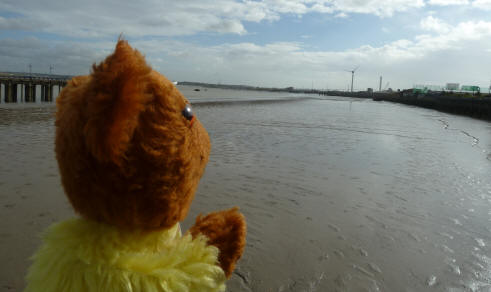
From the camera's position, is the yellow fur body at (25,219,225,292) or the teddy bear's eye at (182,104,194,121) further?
the teddy bear's eye at (182,104,194,121)

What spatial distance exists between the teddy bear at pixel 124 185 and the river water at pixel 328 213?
1.95m

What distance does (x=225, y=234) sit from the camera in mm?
1683

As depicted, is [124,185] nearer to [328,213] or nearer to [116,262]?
[116,262]

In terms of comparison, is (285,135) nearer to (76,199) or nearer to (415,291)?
(415,291)

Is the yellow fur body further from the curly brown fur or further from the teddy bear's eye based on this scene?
the teddy bear's eye

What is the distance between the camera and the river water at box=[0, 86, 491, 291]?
3.46 meters

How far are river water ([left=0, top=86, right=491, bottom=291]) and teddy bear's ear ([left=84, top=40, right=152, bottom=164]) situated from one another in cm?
217

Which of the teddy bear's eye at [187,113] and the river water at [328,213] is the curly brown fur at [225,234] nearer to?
the teddy bear's eye at [187,113]

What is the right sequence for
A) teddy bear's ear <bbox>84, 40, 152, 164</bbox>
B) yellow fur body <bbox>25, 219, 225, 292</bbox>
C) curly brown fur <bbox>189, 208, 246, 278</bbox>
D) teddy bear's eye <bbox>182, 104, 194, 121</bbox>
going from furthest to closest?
curly brown fur <bbox>189, 208, 246, 278</bbox> < teddy bear's eye <bbox>182, 104, 194, 121</bbox> < yellow fur body <bbox>25, 219, 225, 292</bbox> < teddy bear's ear <bbox>84, 40, 152, 164</bbox>

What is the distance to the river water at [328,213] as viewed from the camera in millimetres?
3463

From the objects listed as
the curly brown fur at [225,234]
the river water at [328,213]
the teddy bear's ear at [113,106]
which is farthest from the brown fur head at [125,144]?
the river water at [328,213]

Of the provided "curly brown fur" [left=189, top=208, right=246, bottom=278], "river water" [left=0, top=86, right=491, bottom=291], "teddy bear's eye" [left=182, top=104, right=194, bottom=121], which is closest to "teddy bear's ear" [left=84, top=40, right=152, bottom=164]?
"teddy bear's eye" [left=182, top=104, right=194, bottom=121]

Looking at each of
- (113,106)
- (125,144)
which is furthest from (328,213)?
(113,106)

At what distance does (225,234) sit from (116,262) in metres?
0.56
